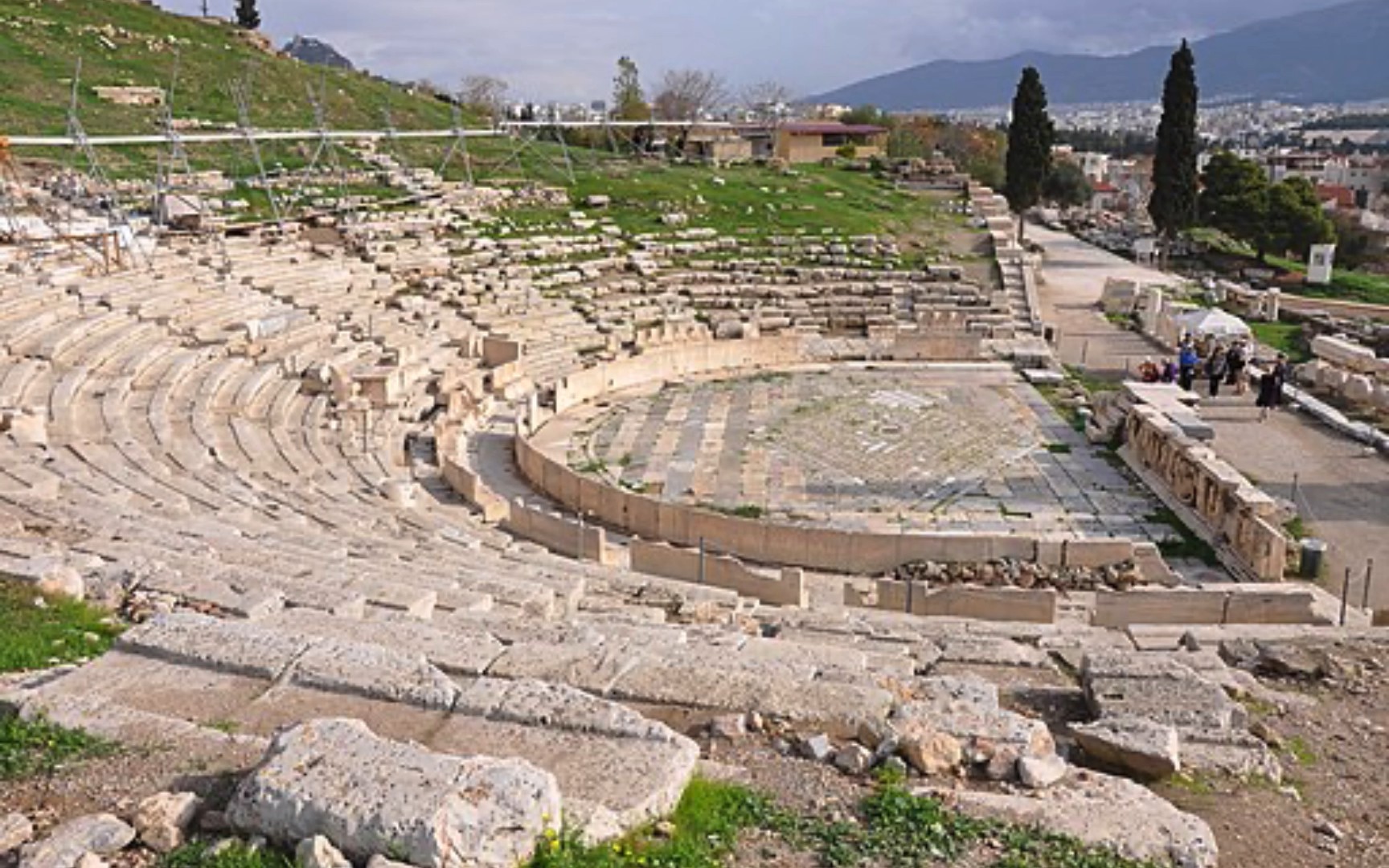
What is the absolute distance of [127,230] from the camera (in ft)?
78.2

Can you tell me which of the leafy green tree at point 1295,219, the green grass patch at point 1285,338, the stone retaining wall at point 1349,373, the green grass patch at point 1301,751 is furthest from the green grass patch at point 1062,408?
the leafy green tree at point 1295,219

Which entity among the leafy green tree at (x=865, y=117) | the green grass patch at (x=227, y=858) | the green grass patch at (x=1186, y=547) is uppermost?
the leafy green tree at (x=865, y=117)

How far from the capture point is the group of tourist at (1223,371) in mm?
22953

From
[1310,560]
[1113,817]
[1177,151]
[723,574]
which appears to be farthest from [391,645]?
[1177,151]

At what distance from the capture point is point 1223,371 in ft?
81.7

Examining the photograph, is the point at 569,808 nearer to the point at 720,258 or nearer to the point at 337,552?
the point at 337,552

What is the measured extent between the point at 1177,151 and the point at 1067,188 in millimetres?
41747

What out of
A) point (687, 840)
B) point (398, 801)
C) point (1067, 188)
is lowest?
point (687, 840)

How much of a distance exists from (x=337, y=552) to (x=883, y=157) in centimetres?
5389

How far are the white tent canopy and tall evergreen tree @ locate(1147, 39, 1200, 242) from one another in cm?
1611

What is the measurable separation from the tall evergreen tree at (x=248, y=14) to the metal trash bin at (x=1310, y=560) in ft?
214

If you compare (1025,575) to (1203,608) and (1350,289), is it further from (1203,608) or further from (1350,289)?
(1350,289)

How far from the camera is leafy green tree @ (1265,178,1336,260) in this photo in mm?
46188

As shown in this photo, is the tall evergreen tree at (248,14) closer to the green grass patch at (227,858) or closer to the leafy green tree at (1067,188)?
the leafy green tree at (1067,188)
